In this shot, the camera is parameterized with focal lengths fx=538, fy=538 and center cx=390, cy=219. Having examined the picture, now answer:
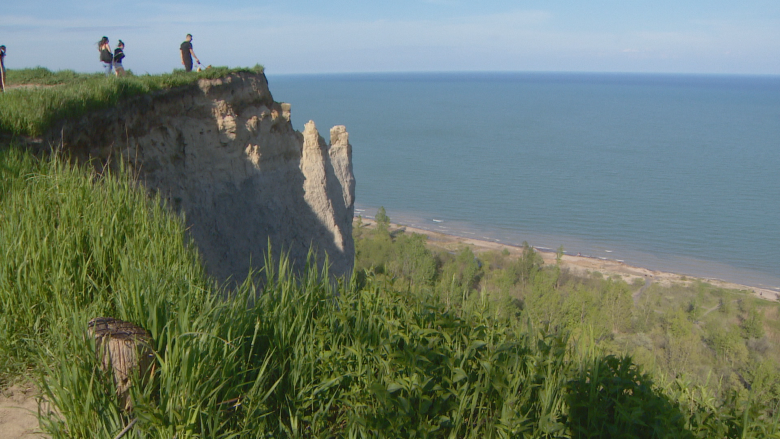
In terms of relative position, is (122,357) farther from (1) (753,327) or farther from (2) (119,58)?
(1) (753,327)

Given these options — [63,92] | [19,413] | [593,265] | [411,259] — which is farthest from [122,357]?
[593,265]

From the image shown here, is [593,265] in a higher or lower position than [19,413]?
lower

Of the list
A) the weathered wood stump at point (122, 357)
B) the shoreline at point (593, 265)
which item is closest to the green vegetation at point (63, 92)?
the weathered wood stump at point (122, 357)

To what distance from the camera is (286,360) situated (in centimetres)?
275

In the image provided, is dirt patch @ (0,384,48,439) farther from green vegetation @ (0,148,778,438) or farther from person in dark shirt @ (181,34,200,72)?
person in dark shirt @ (181,34,200,72)

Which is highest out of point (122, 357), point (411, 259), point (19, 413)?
point (122, 357)

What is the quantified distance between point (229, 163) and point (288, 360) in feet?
29.0

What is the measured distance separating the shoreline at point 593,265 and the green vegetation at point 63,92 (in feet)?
68.3

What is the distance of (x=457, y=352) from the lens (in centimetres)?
293

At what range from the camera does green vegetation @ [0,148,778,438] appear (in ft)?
7.43

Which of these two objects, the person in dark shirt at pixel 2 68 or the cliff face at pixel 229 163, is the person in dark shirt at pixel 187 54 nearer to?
the cliff face at pixel 229 163

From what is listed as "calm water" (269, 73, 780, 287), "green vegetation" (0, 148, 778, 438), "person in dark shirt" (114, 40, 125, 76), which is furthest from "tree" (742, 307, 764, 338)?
"person in dark shirt" (114, 40, 125, 76)

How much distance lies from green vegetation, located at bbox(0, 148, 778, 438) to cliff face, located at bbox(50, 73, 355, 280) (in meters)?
4.55

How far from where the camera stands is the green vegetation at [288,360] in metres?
2.26
